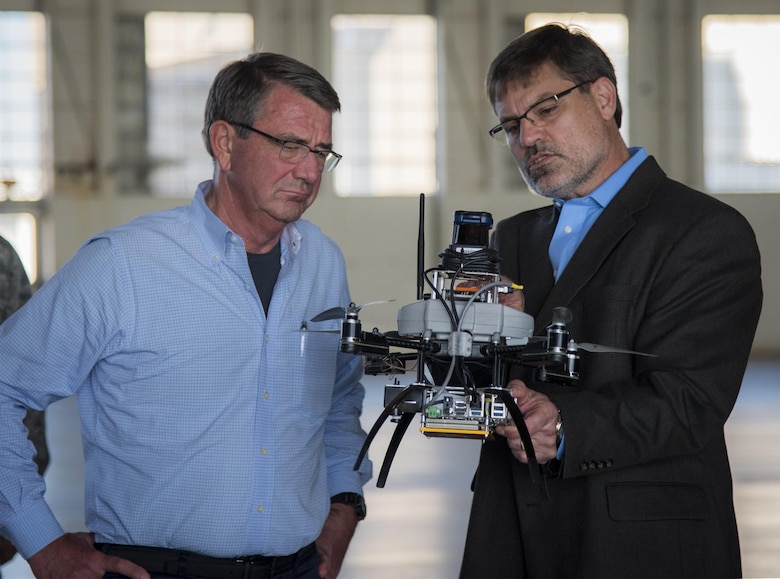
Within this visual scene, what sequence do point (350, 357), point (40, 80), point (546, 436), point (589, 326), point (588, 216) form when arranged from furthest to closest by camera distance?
point (40, 80), point (350, 357), point (588, 216), point (589, 326), point (546, 436)

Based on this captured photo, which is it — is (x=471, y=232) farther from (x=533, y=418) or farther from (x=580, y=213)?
(x=580, y=213)

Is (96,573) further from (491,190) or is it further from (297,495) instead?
(491,190)

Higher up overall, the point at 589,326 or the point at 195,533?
the point at 589,326

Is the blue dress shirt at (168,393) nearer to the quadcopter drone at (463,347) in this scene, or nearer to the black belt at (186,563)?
the black belt at (186,563)

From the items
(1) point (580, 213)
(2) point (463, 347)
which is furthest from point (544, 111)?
(2) point (463, 347)

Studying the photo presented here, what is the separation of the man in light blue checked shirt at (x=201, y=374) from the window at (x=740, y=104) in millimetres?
14483

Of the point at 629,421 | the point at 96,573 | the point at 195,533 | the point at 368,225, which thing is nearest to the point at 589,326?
the point at 629,421

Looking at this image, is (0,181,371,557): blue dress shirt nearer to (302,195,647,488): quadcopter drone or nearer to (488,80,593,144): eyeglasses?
(302,195,647,488): quadcopter drone

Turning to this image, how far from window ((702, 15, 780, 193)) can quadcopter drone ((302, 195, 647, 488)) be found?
1486 cm

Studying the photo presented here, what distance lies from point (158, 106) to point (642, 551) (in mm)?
14152

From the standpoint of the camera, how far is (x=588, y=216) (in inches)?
93.2

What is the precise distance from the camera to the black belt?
6.73 ft

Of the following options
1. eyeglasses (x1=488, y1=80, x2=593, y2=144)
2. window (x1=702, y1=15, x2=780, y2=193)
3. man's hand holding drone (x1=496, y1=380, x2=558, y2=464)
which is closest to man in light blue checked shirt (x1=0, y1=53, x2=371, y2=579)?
eyeglasses (x1=488, y1=80, x2=593, y2=144)

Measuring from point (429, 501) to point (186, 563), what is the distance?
432 centimetres
